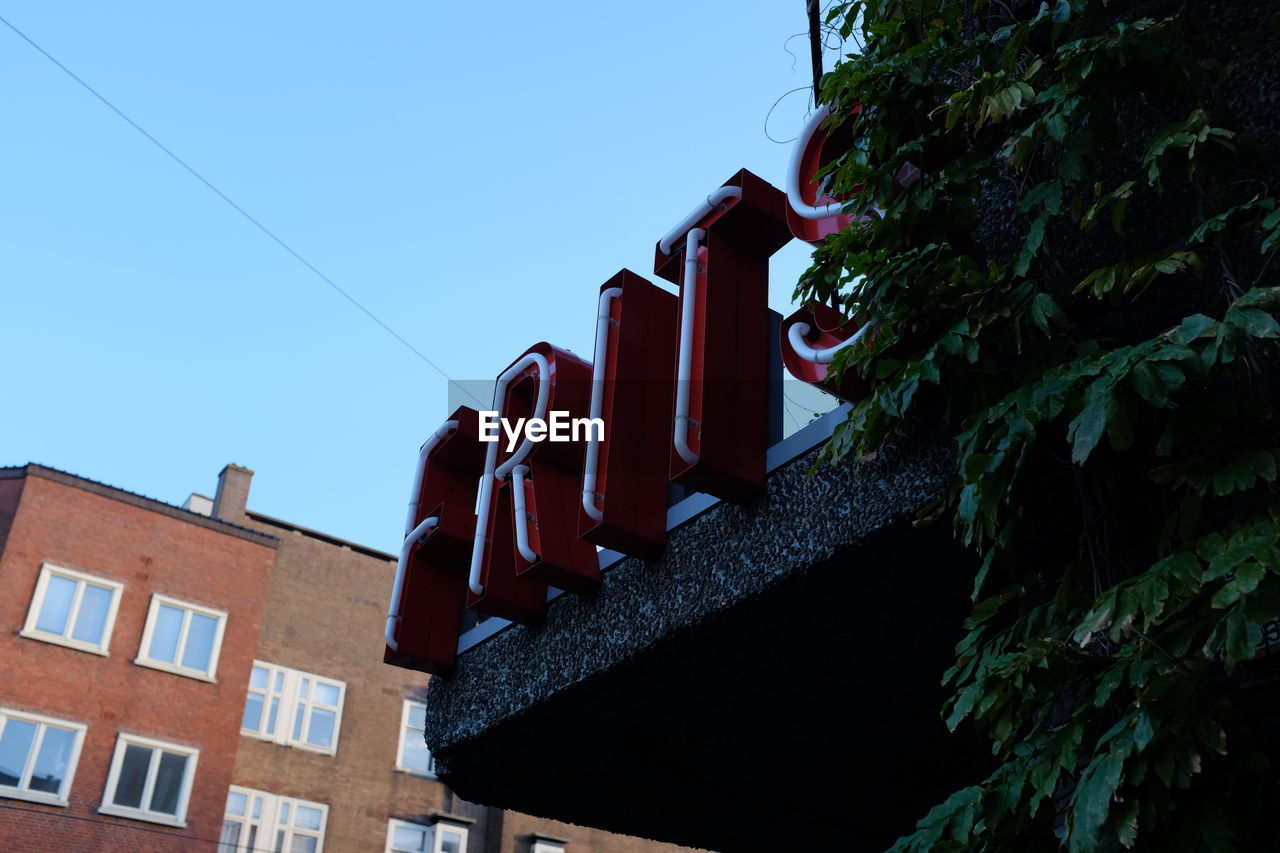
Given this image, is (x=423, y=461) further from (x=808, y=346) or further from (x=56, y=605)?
(x=56, y=605)

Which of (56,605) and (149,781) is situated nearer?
(149,781)

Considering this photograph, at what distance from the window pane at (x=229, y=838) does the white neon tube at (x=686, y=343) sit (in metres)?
23.2

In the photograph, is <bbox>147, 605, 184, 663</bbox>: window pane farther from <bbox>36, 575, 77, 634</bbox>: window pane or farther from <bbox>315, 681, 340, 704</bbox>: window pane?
<bbox>315, 681, 340, 704</bbox>: window pane

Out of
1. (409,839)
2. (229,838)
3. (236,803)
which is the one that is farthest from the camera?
(409,839)

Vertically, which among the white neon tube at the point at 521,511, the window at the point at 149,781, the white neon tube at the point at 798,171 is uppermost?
the window at the point at 149,781

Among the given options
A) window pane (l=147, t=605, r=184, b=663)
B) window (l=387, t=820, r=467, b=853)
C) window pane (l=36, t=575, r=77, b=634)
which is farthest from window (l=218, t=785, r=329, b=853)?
window pane (l=36, t=575, r=77, b=634)

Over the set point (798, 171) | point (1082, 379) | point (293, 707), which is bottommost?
point (1082, 379)

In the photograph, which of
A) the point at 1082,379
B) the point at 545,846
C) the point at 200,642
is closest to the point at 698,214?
the point at 1082,379

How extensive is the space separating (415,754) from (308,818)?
323cm

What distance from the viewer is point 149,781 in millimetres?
25344

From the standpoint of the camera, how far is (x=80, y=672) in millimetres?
25297

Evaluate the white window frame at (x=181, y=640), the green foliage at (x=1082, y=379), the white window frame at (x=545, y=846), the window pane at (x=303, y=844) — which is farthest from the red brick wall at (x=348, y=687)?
the green foliage at (x=1082, y=379)

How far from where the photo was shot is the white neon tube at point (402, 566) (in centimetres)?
823

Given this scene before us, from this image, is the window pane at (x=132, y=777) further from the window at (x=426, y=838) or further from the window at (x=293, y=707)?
the window at (x=426, y=838)
